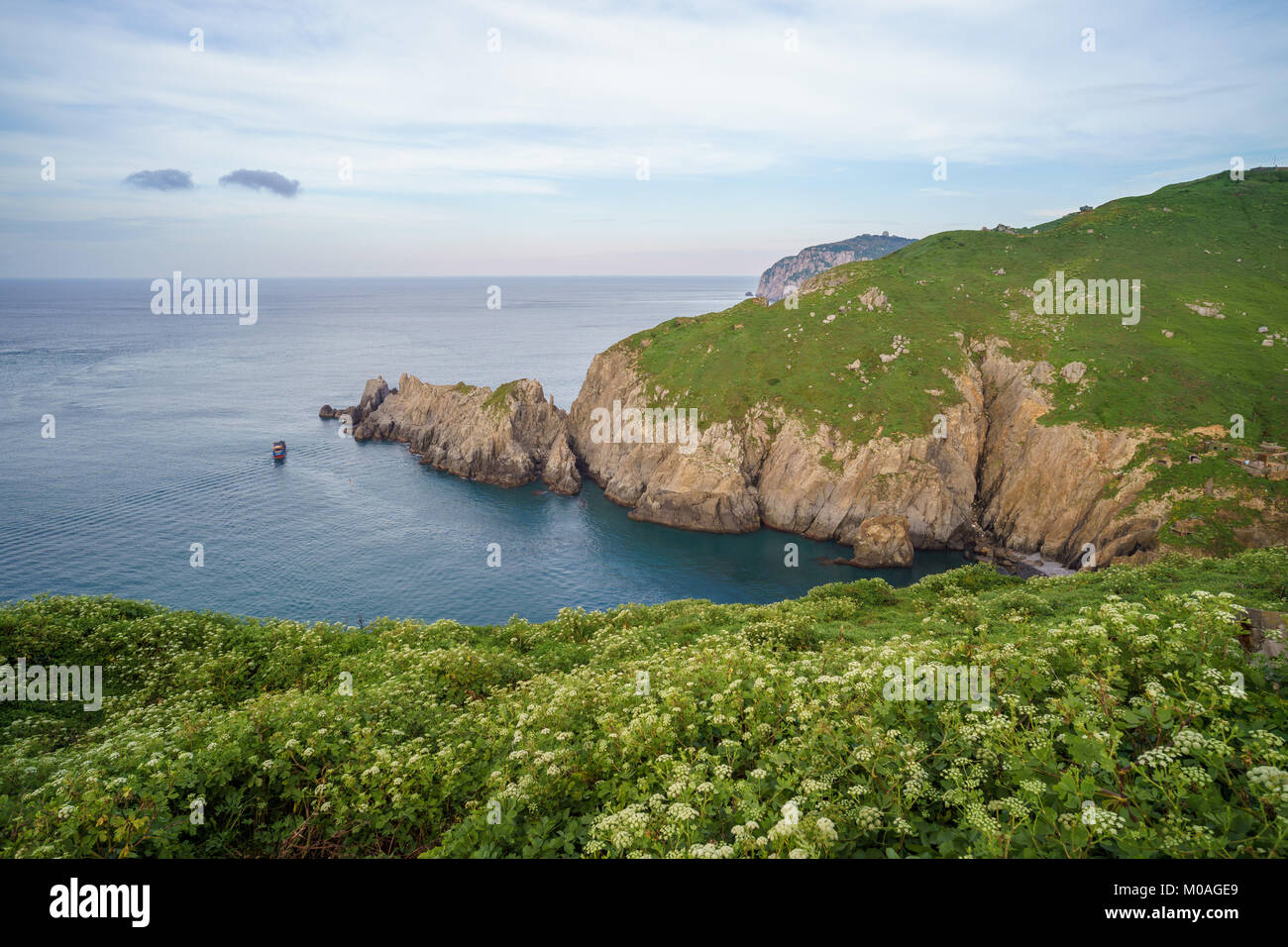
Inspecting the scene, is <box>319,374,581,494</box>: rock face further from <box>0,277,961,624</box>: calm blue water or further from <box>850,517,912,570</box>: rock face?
<box>850,517,912,570</box>: rock face

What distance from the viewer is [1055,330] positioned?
74.1m

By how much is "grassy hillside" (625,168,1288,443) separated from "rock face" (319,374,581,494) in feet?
55.6

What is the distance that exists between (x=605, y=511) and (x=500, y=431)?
2006cm

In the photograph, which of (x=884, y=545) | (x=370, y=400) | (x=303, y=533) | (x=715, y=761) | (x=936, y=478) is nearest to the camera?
(x=715, y=761)

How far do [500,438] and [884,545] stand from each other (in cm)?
5068

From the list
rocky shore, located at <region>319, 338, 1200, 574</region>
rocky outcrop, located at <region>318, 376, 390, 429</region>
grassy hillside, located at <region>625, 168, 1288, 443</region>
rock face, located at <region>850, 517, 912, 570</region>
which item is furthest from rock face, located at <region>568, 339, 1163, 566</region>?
rocky outcrop, located at <region>318, 376, 390, 429</region>

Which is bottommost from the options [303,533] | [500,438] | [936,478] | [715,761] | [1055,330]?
[303,533]

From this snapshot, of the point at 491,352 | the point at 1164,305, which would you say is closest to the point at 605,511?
the point at 1164,305

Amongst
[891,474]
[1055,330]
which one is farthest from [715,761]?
[1055,330]

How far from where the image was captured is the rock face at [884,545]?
58.7m

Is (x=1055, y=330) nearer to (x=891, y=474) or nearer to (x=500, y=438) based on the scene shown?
(x=891, y=474)

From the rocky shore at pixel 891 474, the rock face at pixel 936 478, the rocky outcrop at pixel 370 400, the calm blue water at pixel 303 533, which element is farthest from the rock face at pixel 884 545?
the rocky outcrop at pixel 370 400

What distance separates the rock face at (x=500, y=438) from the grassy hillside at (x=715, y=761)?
213ft
